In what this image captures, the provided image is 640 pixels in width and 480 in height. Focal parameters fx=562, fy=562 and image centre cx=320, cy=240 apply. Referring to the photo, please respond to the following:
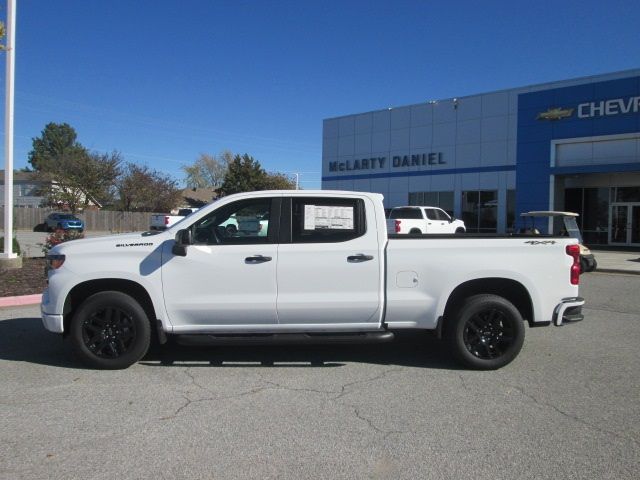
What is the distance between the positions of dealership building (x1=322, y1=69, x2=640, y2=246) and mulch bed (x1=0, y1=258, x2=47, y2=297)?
24.4 m

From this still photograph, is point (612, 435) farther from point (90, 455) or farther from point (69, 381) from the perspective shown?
point (69, 381)

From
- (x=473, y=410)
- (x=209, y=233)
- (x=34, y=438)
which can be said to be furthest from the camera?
(x=209, y=233)

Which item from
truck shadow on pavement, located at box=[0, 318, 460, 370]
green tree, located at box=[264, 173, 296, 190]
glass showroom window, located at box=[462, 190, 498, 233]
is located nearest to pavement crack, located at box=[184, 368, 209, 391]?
truck shadow on pavement, located at box=[0, 318, 460, 370]

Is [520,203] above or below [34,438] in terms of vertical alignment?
above

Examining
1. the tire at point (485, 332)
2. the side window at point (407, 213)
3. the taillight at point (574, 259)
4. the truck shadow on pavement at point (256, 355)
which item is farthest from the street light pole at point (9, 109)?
the side window at point (407, 213)

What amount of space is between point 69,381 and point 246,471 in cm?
271

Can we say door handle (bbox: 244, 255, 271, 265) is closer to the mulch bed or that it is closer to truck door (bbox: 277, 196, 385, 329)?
truck door (bbox: 277, 196, 385, 329)

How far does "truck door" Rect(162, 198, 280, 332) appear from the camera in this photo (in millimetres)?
5691

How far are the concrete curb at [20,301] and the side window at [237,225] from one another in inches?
225

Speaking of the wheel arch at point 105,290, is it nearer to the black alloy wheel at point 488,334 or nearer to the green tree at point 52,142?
the black alloy wheel at point 488,334

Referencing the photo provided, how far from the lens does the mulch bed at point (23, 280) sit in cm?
1064

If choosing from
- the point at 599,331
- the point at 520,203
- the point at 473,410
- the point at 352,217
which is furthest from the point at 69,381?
the point at 520,203

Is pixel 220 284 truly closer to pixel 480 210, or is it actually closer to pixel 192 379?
pixel 192 379

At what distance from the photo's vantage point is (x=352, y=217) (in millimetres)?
5953
